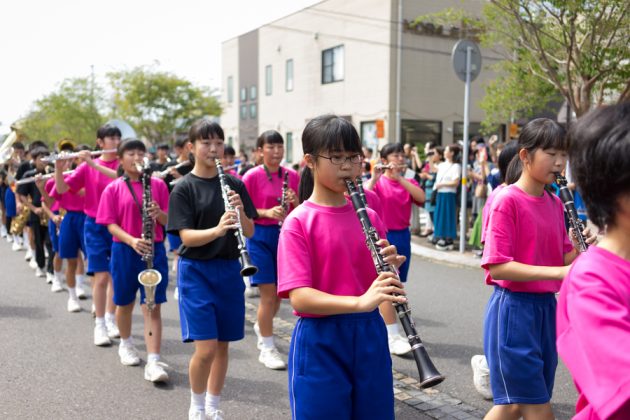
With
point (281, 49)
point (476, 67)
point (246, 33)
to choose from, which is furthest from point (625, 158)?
point (246, 33)

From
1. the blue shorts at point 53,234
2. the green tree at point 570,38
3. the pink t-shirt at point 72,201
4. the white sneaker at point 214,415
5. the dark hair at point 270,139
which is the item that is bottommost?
the white sneaker at point 214,415

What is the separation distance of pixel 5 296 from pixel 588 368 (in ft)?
27.5

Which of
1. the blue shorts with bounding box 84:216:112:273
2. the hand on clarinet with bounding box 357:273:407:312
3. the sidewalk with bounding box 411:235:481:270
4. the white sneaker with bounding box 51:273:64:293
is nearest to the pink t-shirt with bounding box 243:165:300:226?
the blue shorts with bounding box 84:216:112:273

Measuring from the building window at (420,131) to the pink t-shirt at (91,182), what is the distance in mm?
18499

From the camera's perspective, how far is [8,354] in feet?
18.6

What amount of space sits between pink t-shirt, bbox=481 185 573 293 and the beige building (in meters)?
17.4

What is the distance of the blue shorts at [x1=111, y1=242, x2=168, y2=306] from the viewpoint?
5160 mm

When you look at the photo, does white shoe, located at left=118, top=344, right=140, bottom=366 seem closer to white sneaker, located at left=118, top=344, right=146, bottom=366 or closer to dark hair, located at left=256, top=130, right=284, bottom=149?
white sneaker, located at left=118, top=344, right=146, bottom=366

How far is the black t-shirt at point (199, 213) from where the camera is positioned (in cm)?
391

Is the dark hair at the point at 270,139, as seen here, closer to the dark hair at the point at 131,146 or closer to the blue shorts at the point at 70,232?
the dark hair at the point at 131,146

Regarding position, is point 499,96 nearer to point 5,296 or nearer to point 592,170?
→ point 5,296

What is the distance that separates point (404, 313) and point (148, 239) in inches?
118

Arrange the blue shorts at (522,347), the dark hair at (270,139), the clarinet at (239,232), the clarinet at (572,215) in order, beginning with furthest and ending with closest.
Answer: the dark hair at (270,139)
the clarinet at (239,232)
the clarinet at (572,215)
the blue shorts at (522,347)

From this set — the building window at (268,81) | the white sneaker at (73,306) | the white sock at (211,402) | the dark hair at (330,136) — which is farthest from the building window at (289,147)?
the dark hair at (330,136)
